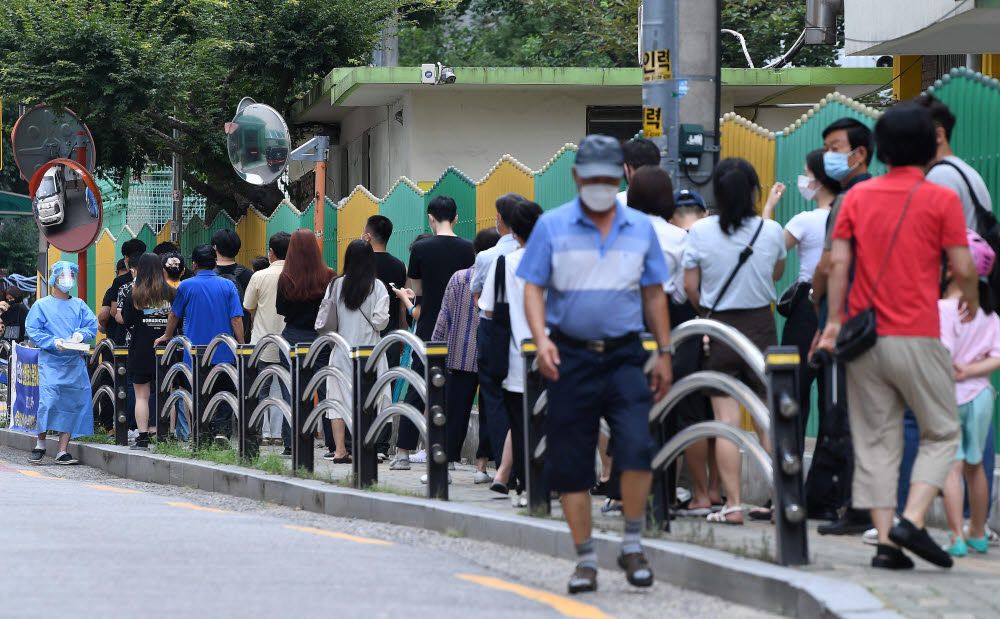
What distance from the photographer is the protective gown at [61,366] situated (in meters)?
14.8

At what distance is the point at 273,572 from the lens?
6.99m

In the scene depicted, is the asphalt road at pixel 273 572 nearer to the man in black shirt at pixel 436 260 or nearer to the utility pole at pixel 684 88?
the man in black shirt at pixel 436 260

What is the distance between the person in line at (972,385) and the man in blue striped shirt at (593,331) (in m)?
1.39

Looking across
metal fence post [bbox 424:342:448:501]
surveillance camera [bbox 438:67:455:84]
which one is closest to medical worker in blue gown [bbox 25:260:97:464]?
surveillance camera [bbox 438:67:455:84]

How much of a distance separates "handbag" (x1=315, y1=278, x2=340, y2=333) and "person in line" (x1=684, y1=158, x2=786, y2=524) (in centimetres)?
463

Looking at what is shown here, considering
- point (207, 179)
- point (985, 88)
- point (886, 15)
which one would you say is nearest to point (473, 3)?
point (207, 179)

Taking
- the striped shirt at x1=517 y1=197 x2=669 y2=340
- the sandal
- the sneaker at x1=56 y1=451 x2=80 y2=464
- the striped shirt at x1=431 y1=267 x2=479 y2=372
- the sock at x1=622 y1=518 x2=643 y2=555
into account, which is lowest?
the sneaker at x1=56 y1=451 x2=80 y2=464

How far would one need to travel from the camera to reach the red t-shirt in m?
6.22

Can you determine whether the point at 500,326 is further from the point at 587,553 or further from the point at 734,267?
the point at 587,553

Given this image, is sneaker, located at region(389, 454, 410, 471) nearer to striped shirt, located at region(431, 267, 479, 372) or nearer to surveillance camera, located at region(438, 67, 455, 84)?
striped shirt, located at region(431, 267, 479, 372)

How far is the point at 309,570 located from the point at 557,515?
168cm

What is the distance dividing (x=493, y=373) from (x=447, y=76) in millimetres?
11148

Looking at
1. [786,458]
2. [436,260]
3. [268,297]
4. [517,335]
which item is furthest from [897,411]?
[268,297]

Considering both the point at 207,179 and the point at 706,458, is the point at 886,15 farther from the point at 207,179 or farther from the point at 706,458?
the point at 207,179
